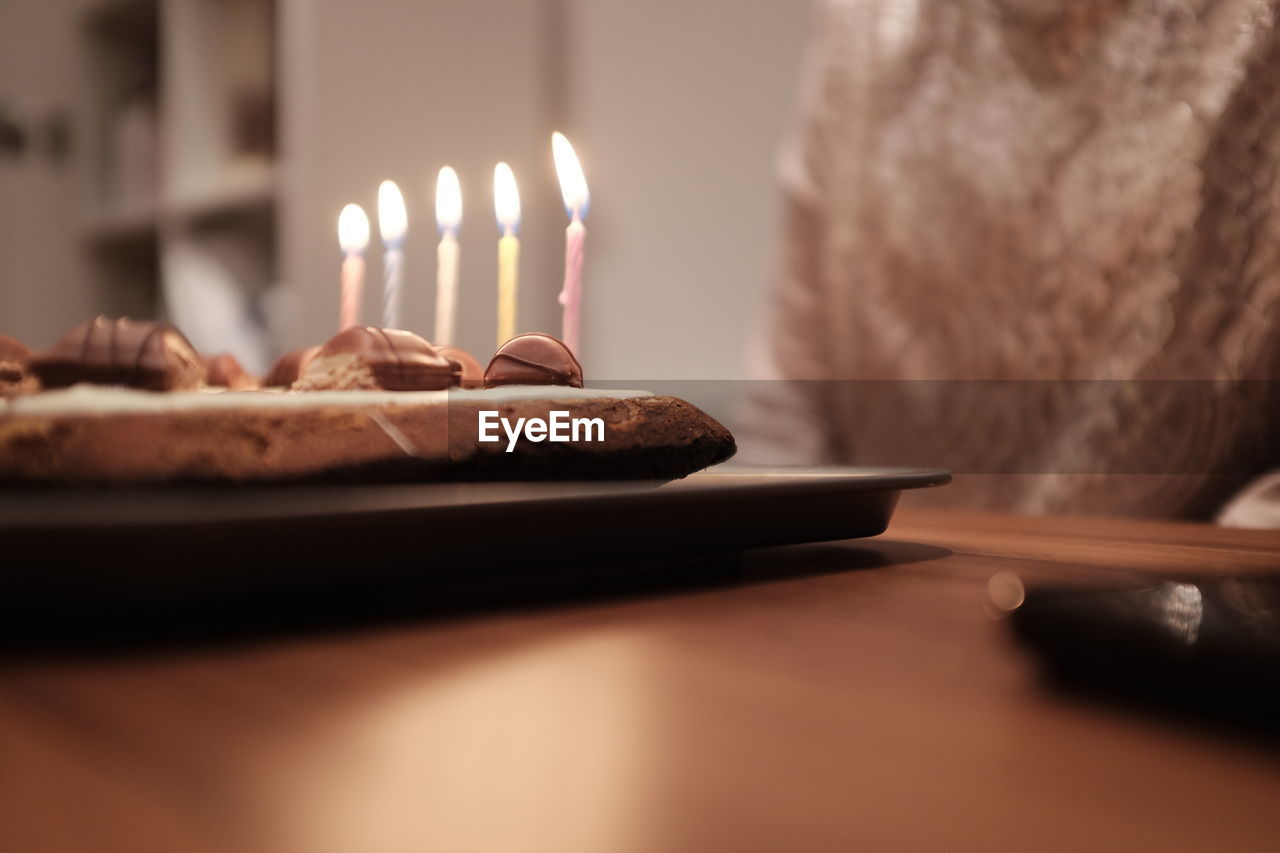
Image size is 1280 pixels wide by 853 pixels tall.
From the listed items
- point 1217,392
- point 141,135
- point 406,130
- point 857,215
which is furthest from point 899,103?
point 141,135

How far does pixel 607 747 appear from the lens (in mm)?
180

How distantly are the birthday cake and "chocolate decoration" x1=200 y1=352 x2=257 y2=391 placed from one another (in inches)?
4.6

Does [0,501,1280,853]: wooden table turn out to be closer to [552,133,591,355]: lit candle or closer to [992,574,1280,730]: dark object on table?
[992,574,1280,730]: dark object on table

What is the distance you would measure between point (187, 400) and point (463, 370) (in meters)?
0.20

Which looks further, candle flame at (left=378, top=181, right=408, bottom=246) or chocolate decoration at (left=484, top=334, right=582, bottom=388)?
candle flame at (left=378, top=181, right=408, bottom=246)

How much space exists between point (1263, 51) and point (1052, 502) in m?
0.51

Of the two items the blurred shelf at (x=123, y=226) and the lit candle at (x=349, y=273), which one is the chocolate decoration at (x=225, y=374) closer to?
the lit candle at (x=349, y=273)

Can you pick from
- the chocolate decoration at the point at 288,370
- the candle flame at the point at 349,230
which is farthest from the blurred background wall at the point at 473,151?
the chocolate decoration at the point at 288,370

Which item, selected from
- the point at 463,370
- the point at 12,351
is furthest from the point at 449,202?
the point at 12,351

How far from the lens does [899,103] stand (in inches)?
49.7

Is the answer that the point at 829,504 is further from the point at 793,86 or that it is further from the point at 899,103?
the point at 793,86

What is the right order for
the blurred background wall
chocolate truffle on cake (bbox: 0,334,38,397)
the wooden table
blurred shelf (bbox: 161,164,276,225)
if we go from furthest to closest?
blurred shelf (bbox: 161,164,276,225) → the blurred background wall → chocolate truffle on cake (bbox: 0,334,38,397) → the wooden table

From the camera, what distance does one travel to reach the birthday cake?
292mm

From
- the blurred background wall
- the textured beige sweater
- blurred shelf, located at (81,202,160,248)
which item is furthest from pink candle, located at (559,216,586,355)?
blurred shelf, located at (81,202,160,248)
